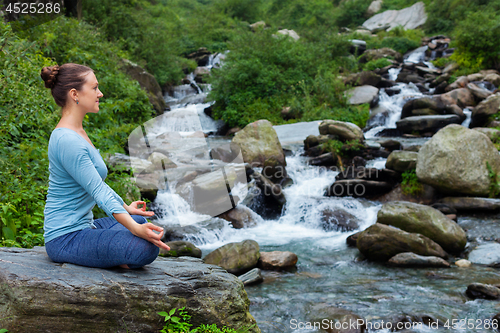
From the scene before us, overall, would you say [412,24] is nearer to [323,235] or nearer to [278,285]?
[323,235]

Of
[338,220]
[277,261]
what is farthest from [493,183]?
[277,261]

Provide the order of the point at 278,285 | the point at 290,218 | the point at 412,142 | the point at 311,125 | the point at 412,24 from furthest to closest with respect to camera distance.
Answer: the point at 412,24 < the point at 311,125 < the point at 412,142 < the point at 290,218 < the point at 278,285

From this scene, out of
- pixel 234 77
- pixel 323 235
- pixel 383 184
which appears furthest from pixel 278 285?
pixel 234 77

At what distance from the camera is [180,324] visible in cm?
252

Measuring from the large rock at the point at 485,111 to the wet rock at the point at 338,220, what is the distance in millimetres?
9085

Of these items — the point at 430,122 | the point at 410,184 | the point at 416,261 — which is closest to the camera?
the point at 416,261

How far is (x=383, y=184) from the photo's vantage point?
9.69 m

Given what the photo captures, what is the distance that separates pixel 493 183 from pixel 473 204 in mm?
817

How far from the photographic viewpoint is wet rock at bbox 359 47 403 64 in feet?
88.1

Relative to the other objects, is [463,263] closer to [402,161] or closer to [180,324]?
[402,161]

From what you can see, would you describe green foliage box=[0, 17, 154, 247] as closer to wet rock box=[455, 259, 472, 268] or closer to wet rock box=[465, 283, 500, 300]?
wet rock box=[465, 283, 500, 300]

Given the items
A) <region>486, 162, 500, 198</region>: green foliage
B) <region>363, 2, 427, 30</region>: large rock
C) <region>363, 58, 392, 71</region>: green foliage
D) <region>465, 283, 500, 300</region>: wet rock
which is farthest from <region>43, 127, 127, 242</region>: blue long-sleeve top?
<region>363, 2, 427, 30</region>: large rock

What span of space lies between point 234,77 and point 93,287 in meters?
17.2

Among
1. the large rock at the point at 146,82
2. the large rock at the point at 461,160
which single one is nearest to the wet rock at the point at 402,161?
the large rock at the point at 461,160
